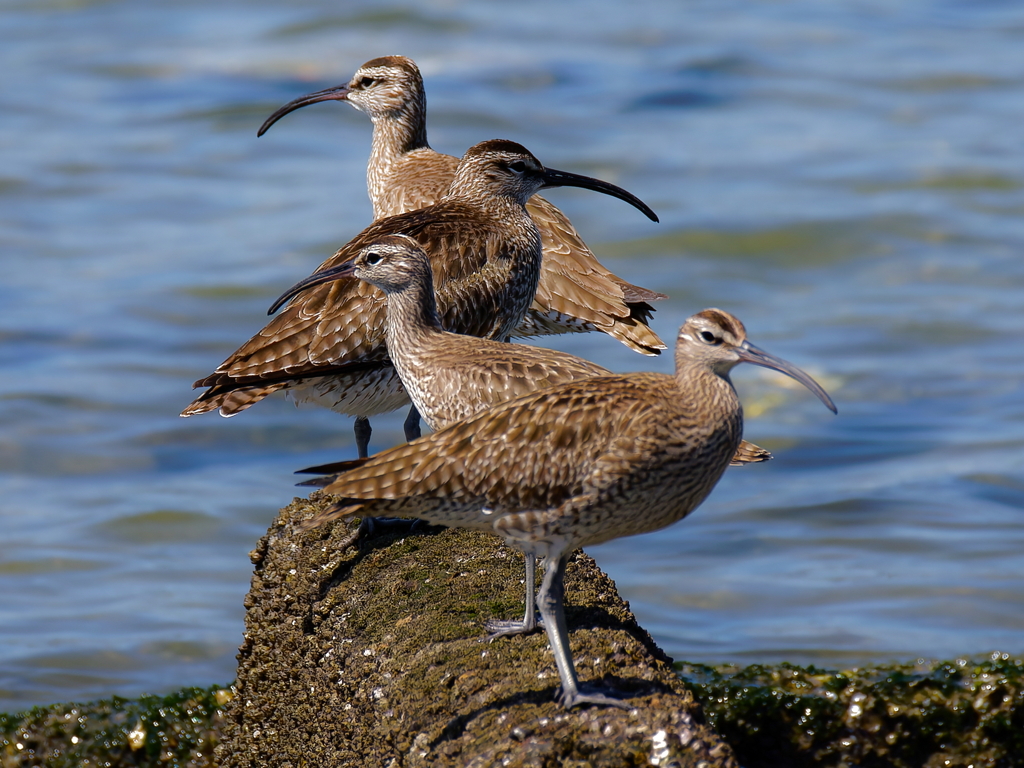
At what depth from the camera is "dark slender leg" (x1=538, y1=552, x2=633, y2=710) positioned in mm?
4098

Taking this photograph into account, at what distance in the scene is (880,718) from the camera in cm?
646

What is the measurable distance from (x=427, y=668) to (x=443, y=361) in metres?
1.26

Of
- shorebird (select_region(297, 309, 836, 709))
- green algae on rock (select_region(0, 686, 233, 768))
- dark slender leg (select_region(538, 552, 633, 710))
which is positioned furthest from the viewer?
green algae on rock (select_region(0, 686, 233, 768))

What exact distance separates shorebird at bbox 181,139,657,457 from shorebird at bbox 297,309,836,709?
67.1 inches

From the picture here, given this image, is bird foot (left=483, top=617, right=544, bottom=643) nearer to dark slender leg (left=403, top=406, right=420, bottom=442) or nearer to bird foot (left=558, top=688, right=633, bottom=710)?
bird foot (left=558, top=688, right=633, bottom=710)

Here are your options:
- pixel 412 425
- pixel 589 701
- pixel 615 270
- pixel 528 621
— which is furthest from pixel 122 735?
pixel 615 270

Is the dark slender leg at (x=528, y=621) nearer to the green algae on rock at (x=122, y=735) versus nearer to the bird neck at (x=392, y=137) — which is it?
the green algae on rock at (x=122, y=735)

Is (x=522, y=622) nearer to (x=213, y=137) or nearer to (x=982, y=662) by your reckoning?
(x=982, y=662)

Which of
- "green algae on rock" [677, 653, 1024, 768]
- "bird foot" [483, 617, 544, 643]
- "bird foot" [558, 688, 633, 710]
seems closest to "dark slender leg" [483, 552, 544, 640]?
"bird foot" [483, 617, 544, 643]

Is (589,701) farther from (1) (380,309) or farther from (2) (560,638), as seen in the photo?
(1) (380,309)

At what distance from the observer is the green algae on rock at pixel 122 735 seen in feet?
22.4

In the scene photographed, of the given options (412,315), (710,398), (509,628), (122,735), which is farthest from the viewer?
(122,735)

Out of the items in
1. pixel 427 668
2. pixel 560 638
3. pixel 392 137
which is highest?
pixel 392 137

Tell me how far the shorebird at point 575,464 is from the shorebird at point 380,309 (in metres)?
1.71
